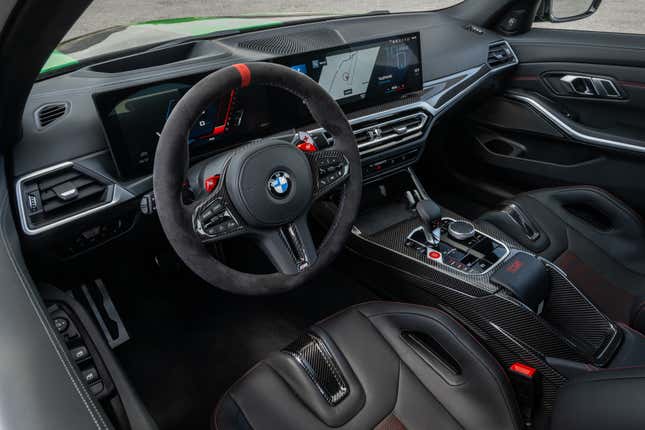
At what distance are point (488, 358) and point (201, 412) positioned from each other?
0.99m

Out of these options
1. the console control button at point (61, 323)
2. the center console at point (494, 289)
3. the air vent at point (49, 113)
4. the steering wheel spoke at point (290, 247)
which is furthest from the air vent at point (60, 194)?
the center console at point (494, 289)

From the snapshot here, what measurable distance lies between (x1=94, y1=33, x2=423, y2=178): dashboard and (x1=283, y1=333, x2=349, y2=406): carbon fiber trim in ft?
2.03

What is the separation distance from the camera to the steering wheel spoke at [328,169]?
4.06 feet

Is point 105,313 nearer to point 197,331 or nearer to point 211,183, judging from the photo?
point 197,331

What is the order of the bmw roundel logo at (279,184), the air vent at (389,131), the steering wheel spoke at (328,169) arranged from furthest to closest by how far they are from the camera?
the air vent at (389,131) → the steering wheel spoke at (328,169) → the bmw roundel logo at (279,184)

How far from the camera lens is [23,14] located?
73 cm

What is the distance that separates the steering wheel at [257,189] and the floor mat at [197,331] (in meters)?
0.81

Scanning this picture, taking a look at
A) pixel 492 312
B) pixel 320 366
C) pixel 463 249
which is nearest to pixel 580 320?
pixel 492 312

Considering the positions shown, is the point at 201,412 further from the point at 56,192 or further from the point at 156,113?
the point at 156,113

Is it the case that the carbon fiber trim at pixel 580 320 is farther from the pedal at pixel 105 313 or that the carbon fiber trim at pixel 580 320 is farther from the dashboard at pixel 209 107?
the pedal at pixel 105 313

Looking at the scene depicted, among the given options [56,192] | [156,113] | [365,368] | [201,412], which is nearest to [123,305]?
[201,412]

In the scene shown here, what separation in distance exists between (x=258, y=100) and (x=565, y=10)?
1722mm

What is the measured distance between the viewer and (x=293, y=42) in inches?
67.6

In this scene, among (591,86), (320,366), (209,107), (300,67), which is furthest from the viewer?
(591,86)
